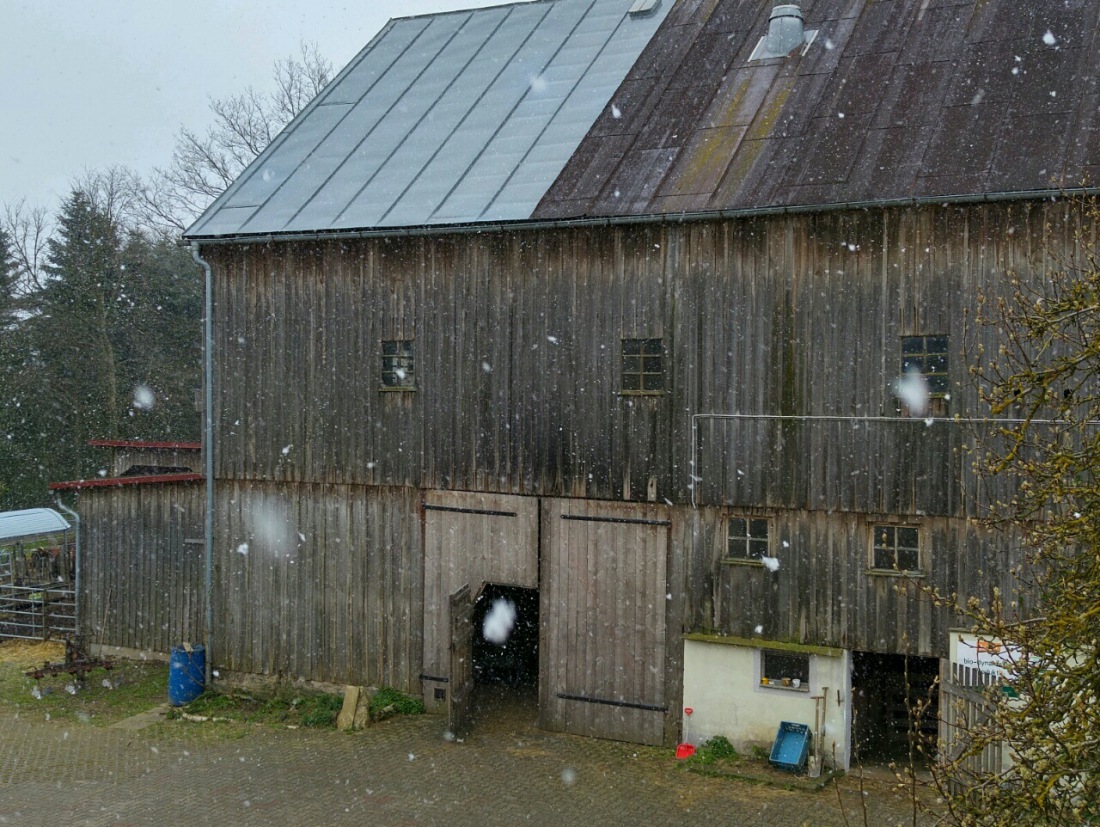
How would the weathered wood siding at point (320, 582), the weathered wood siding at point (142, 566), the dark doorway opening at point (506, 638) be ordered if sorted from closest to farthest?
1. the weathered wood siding at point (320, 582)
2. the weathered wood siding at point (142, 566)
3. the dark doorway opening at point (506, 638)

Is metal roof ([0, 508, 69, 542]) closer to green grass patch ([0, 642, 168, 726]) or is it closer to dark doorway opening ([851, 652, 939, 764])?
green grass patch ([0, 642, 168, 726])

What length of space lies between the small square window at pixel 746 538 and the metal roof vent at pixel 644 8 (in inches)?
373

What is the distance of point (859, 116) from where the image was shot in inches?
551

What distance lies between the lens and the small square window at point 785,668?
43.0 ft

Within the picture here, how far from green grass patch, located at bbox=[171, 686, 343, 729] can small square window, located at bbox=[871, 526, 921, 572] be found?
801 centimetres

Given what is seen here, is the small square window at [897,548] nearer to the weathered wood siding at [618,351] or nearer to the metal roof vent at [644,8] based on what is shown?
the weathered wood siding at [618,351]

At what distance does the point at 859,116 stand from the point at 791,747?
26.8ft

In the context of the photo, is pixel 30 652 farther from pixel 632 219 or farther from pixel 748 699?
pixel 632 219

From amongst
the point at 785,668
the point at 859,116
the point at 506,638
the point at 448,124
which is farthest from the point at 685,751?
the point at 448,124

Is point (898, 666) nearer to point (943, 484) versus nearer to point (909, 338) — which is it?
point (943, 484)

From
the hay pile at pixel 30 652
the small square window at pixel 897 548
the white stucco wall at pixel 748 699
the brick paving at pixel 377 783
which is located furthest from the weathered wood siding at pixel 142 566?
the small square window at pixel 897 548

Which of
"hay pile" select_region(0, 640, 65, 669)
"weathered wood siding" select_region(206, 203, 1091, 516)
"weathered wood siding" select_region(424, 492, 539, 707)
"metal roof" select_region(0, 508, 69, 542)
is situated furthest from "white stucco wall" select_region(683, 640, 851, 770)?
"metal roof" select_region(0, 508, 69, 542)

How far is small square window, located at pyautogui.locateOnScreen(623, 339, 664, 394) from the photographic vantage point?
14031 millimetres

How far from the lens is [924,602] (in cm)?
1238
